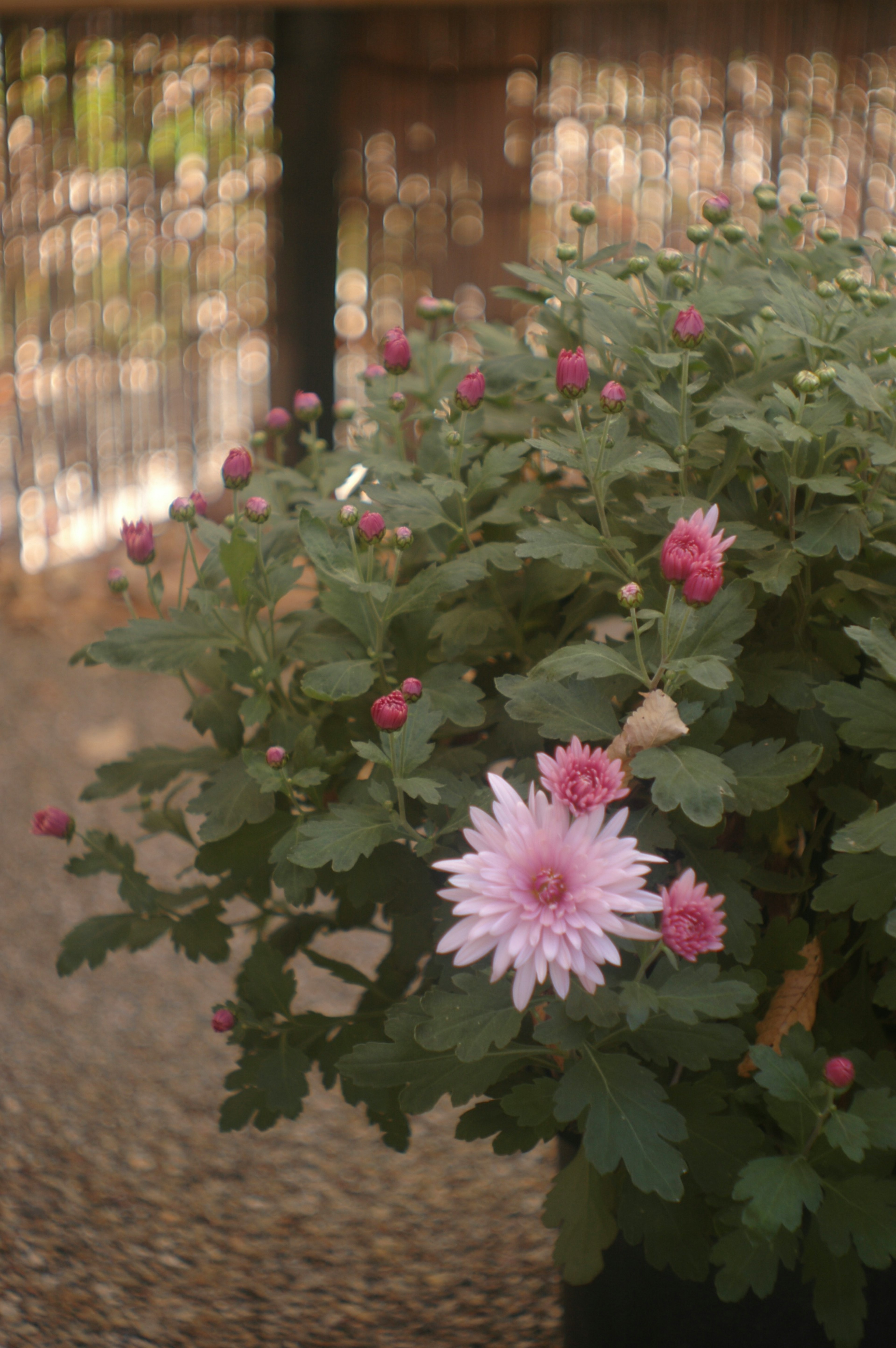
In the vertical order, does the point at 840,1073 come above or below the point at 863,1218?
above

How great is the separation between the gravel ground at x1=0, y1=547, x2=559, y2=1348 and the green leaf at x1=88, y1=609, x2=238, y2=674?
2.44 ft

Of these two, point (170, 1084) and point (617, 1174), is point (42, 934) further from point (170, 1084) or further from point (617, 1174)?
point (617, 1174)

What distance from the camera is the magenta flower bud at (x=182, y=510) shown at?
0.97 metres

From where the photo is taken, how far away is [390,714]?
76cm

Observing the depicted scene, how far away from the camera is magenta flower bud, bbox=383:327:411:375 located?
975mm

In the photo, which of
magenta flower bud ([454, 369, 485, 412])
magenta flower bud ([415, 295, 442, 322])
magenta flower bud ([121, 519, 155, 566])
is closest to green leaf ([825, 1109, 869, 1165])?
magenta flower bud ([454, 369, 485, 412])

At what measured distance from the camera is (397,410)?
1013 mm

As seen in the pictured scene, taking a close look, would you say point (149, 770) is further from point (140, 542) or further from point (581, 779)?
point (581, 779)

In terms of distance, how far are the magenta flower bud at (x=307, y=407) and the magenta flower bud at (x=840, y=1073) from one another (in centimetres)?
72

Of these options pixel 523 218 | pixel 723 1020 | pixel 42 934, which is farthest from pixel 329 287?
pixel 723 1020

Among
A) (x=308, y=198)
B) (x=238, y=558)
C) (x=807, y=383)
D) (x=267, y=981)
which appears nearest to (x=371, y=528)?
(x=238, y=558)

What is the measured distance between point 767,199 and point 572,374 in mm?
363

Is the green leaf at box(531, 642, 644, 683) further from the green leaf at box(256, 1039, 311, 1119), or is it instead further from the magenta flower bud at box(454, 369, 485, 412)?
the green leaf at box(256, 1039, 311, 1119)

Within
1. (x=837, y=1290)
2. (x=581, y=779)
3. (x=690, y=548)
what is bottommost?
(x=837, y=1290)
